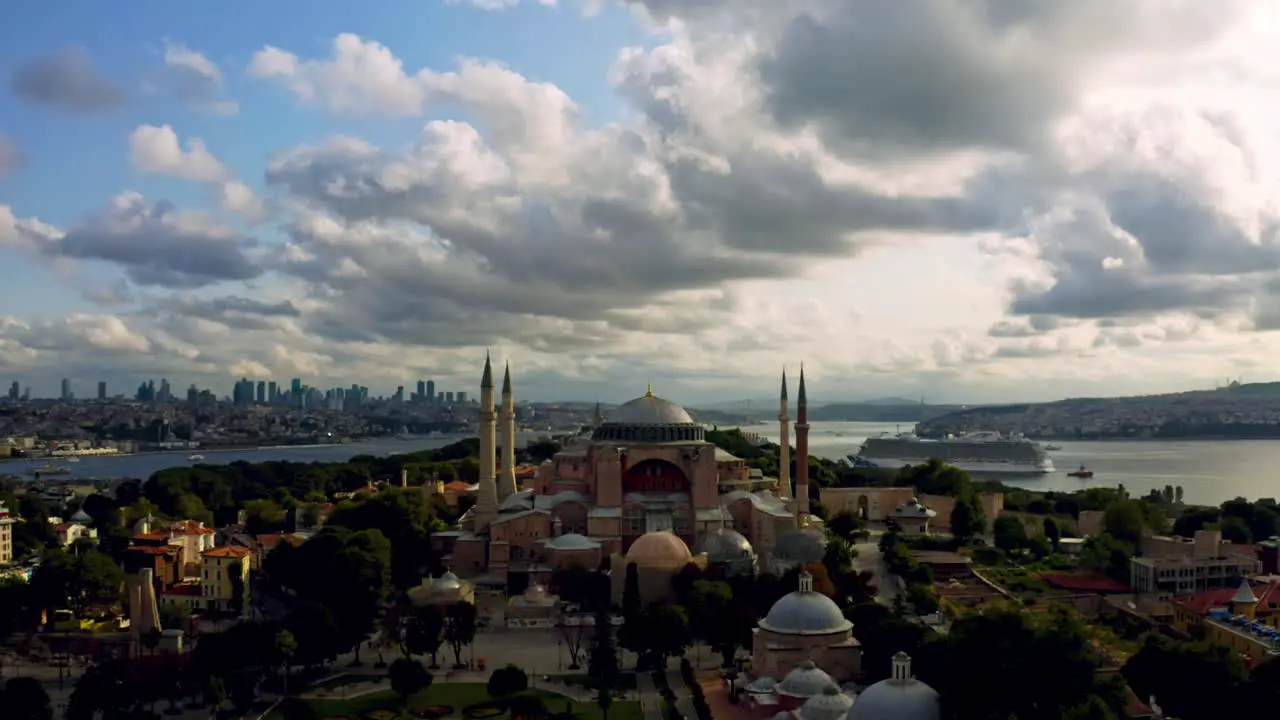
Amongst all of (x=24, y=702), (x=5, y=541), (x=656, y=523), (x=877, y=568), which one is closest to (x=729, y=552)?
(x=656, y=523)

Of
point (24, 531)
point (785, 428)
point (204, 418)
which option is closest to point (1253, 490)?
point (785, 428)

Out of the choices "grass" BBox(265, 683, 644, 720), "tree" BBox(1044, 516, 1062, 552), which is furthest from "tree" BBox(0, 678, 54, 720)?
"tree" BBox(1044, 516, 1062, 552)

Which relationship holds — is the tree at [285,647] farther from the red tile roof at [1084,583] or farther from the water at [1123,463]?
the water at [1123,463]

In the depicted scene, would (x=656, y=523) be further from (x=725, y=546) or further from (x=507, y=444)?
(x=507, y=444)

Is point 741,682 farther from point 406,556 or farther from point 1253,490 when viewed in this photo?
point 1253,490

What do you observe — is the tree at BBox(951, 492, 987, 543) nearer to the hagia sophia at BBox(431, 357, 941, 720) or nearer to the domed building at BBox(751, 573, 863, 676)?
the hagia sophia at BBox(431, 357, 941, 720)

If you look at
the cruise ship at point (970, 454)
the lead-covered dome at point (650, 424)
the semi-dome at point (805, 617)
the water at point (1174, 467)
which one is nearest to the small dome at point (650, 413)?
the lead-covered dome at point (650, 424)

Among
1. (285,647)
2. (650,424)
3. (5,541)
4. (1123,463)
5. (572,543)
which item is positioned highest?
(650,424)
